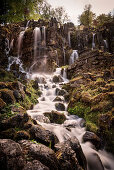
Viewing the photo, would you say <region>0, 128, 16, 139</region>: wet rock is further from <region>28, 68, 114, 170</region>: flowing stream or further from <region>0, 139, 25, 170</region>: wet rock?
<region>28, 68, 114, 170</region>: flowing stream

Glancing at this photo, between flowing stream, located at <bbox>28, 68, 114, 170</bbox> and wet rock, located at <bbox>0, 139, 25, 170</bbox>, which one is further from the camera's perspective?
flowing stream, located at <bbox>28, 68, 114, 170</bbox>

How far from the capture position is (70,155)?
10.5ft

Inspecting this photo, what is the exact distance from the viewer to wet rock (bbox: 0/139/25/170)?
2.30 metres

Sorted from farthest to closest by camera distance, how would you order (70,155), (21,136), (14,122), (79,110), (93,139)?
(79,110) → (93,139) → (14,122) → (21,136) → (70,155)

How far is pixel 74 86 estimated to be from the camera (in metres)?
11.0

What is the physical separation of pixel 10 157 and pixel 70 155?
5.51ft

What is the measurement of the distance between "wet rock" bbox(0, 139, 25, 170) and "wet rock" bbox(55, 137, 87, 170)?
1.12 m

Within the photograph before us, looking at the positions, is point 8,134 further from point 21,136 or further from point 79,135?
point 79,135

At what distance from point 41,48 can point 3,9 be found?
16732 mm

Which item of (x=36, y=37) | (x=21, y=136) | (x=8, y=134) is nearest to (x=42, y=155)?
(x=21, y=136)

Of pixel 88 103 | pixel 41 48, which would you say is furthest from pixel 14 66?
pixel 88 103

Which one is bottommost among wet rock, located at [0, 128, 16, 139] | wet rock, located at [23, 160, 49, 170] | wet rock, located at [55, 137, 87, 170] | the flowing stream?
the flowing stream

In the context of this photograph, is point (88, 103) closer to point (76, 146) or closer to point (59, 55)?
point (76, 146)

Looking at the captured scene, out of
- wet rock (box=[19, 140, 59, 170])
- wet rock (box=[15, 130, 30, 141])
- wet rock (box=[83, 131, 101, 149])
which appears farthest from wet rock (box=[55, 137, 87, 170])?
wet rock (box=[83, 131, 101, 149])
